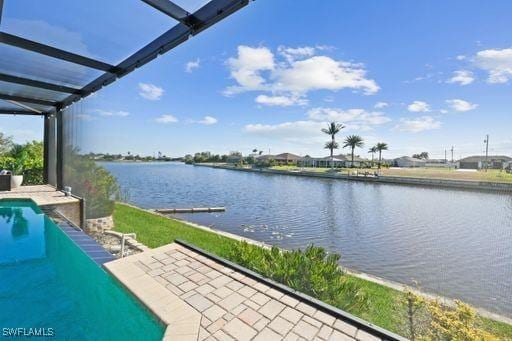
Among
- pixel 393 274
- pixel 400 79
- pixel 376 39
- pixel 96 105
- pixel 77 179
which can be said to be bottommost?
pixel 393 274

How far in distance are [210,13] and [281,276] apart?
304 centimetres

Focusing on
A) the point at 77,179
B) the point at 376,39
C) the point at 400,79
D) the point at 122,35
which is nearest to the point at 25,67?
the point at 122,35

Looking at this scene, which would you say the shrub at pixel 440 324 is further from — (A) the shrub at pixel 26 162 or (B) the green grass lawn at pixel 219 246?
(A) the shrub at pixel 26 162

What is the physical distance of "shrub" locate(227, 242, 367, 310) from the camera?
294 centimetres

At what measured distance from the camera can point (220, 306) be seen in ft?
8.32

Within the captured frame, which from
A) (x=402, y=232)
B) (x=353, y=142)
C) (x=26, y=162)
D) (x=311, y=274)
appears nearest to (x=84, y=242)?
(x=311, y=274)

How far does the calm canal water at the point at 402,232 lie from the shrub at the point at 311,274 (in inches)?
136

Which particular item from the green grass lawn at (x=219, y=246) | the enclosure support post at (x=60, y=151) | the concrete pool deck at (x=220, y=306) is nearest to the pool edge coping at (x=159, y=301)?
the concrete pool deck at (x=220, y=306)

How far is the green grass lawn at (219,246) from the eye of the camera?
329 cm

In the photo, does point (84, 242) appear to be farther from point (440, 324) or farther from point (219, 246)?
point (440, 324)

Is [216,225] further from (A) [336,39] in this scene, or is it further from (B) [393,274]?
(A) [336,39]

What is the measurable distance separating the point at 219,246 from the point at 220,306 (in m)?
3.55

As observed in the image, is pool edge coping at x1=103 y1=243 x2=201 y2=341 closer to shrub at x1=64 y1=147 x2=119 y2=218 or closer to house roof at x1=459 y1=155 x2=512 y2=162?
shrub at x1=64 y1=147 x2=119 y2=218

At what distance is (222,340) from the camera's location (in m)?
2.06
